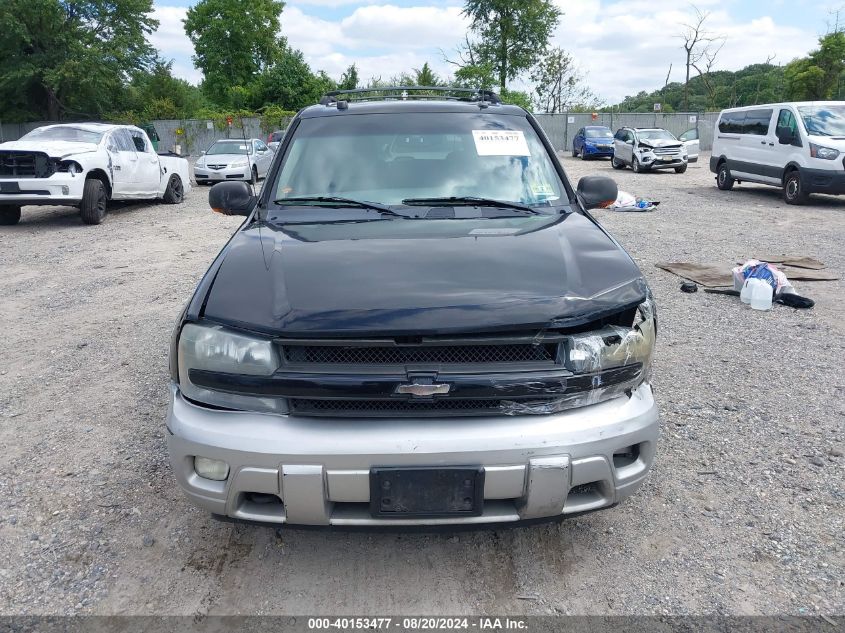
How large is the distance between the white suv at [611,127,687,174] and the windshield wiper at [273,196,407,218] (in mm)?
19391

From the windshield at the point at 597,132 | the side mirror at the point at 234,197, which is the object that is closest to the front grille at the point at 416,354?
the side mirror at the point at 234,197

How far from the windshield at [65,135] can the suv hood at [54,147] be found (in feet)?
0.97

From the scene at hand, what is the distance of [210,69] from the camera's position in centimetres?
5466

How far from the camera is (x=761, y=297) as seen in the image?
5.89 metres

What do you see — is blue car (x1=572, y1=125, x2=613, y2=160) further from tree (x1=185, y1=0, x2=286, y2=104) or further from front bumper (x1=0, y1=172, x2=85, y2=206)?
tree (x1=185, y1=0, x2=286, y2=104)

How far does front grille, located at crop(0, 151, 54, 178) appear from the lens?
10.3 meters

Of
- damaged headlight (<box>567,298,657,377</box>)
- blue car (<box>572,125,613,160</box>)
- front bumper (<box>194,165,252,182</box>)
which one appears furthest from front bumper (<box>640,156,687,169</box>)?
damaged headlight (<box>567,298,657,377</box>)

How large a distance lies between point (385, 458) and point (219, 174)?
1805 centimetres

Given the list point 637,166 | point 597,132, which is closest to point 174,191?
point 637,166

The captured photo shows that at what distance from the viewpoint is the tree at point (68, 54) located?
121ft

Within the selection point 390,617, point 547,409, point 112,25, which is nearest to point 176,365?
point 390,617

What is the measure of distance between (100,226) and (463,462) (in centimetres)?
1118

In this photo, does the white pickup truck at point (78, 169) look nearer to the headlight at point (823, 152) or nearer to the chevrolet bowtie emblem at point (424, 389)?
the chevrolet bowtie emblem at point (424, 389)

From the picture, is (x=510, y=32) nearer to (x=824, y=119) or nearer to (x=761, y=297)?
(x=824, y=119)
